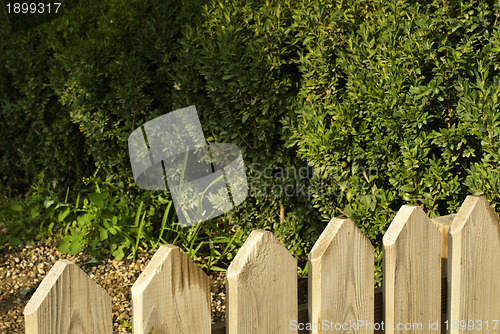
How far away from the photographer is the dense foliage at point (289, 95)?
2.20 meters

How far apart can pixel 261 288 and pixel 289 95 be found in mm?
1852

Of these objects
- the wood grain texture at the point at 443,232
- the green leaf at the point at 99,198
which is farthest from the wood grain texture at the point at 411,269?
the green leaf at the point at 99,198

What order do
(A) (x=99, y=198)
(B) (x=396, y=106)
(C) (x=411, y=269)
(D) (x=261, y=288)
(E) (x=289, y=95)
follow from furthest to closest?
(A) (x=99, y=198)
(E) (x=289, y=95)
(B) (x=396, y=106)
(C) (x=411, y=269)
(D) (x=261, y=288)

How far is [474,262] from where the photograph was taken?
→ 1703 mm

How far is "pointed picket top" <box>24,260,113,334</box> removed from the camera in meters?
1.07

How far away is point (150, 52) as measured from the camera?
354 cm

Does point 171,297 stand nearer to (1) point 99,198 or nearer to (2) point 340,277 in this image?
(2) point 340,277

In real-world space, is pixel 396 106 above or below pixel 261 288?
above

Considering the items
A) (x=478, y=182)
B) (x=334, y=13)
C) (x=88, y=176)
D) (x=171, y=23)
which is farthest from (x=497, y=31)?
(x=88, y=176)

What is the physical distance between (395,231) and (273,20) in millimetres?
1706

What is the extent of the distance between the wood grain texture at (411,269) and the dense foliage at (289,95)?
23.2 inches

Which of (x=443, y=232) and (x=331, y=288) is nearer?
(x=331, y=288)

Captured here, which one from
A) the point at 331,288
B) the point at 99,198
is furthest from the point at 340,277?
the point at 99,198

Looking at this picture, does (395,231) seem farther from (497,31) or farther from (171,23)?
(171,23)
